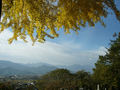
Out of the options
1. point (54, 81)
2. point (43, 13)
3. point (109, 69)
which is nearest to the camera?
point (43, 13)

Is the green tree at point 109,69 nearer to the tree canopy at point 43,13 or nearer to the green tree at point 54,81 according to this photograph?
the green tree at point 54,81

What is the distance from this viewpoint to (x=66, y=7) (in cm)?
231

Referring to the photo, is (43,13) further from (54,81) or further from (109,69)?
(109,69)

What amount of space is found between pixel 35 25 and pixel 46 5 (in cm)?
59

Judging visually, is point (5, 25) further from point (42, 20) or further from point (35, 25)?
point (42, 20)

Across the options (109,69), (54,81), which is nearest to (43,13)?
(54,81)

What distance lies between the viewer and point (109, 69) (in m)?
11.0

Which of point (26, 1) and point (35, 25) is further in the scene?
point (35, 25)

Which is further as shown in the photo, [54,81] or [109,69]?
[109,69]

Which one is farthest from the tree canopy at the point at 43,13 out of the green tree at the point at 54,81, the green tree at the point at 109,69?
the green tree at the point at 109,69

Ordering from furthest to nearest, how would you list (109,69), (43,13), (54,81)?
(109,69), (54,81), (43,13)

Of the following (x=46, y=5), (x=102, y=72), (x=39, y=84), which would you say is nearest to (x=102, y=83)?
(x=102, y=72)

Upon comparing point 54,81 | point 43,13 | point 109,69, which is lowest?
point 54,81

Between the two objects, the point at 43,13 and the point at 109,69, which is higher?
the point at 43,13
